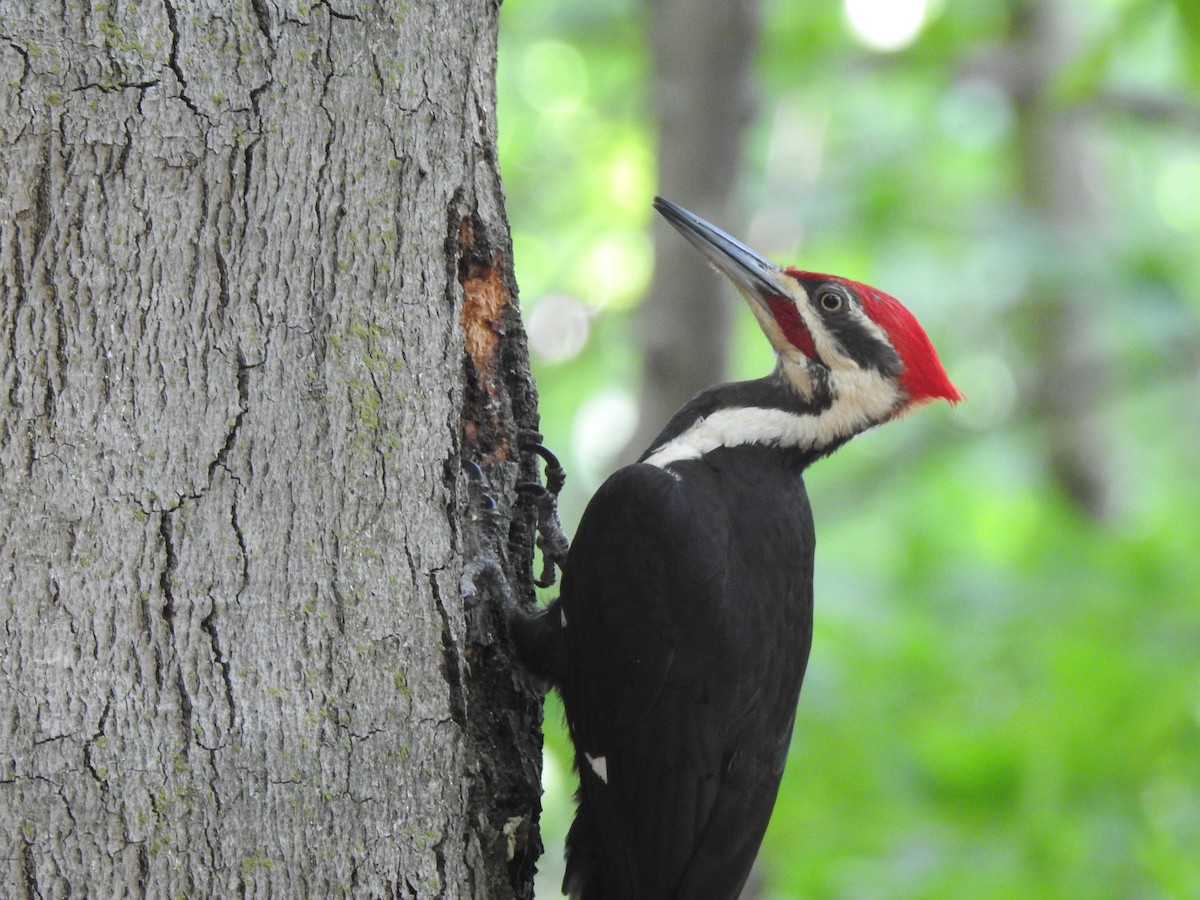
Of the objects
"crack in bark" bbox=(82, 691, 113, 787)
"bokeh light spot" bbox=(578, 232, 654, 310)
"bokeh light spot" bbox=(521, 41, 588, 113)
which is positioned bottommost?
"crack in bark" bbox=(82, 691, 113, 787)

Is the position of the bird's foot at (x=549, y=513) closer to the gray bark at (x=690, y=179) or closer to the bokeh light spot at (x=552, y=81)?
the gray bark at (x=690, y=179)

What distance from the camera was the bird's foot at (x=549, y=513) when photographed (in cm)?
238

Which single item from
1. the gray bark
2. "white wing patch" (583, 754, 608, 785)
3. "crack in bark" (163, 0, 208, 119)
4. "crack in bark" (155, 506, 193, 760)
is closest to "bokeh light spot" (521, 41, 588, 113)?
the gray bark

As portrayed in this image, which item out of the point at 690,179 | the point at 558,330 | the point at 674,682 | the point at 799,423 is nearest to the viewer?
the point at 674,682

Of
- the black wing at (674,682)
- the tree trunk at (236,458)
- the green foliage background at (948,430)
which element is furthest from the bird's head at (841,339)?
the tree trunk at (236,458)

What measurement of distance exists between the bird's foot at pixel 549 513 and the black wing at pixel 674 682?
0.13 metres

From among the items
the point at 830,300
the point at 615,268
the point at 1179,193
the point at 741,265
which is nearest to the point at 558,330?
the point at 615,268

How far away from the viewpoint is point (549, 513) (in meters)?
2.63

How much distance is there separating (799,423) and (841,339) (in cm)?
23

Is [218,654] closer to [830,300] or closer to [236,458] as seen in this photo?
[236,458]

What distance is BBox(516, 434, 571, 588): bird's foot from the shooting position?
238 centimetres

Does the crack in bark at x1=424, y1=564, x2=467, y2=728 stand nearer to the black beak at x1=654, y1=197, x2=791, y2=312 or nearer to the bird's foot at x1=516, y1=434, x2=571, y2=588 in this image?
the bird's foot at x1=516, y1=434, x2=571, y2=588

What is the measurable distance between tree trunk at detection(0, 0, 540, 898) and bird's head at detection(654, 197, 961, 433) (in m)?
1.01

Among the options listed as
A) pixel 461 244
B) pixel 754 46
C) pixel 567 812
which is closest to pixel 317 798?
pixel 461 244
